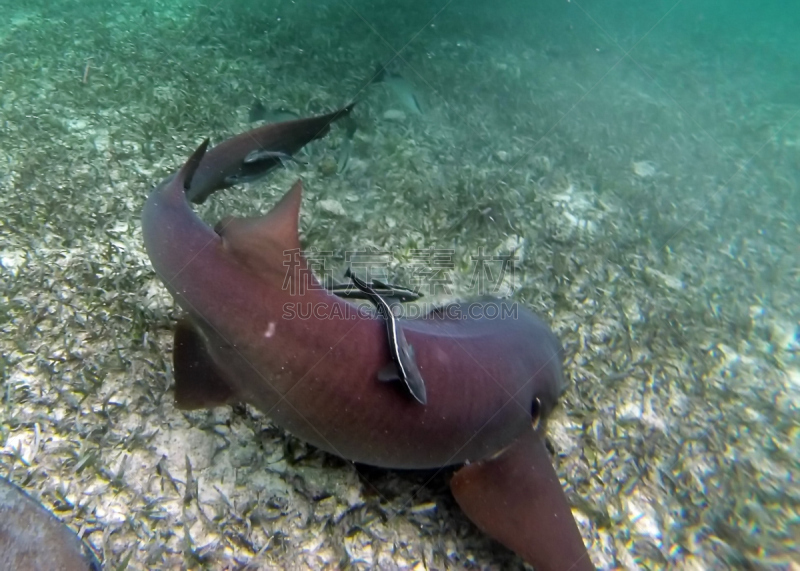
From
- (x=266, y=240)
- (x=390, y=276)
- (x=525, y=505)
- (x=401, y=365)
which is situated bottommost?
(x=390, y=276)

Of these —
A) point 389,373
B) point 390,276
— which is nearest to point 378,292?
point 389,373

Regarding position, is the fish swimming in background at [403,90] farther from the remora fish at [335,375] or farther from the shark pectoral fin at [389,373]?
the shark pectoral fin at [389,373]

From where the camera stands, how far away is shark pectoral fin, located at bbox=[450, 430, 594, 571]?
2.33m

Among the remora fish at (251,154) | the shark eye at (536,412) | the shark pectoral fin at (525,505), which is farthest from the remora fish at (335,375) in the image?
the remora fish at (251,154)

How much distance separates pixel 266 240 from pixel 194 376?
1.02m

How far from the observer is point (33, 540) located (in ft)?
6.07

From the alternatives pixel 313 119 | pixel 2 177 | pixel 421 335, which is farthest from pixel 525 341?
pixel 2 177

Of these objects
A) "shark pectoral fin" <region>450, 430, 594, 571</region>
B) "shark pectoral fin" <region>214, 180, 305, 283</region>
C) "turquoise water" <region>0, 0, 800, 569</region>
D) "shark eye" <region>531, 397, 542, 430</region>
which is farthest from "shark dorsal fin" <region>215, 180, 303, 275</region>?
"shark eye" <region>531, 397, 542, 430</region>

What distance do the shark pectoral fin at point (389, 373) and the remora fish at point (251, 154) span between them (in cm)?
211

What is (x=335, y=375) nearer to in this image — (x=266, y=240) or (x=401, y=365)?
(x=401, y=365)

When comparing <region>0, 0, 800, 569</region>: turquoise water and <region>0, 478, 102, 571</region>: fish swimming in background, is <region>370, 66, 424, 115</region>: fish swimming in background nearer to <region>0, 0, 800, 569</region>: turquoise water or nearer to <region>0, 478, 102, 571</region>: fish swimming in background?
<region>0, 0, 800, 569</region>: turquoise water

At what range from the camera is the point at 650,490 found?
128 inches

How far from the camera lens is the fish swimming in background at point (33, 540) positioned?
177cm

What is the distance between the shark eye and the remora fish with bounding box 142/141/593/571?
0.18 metres
